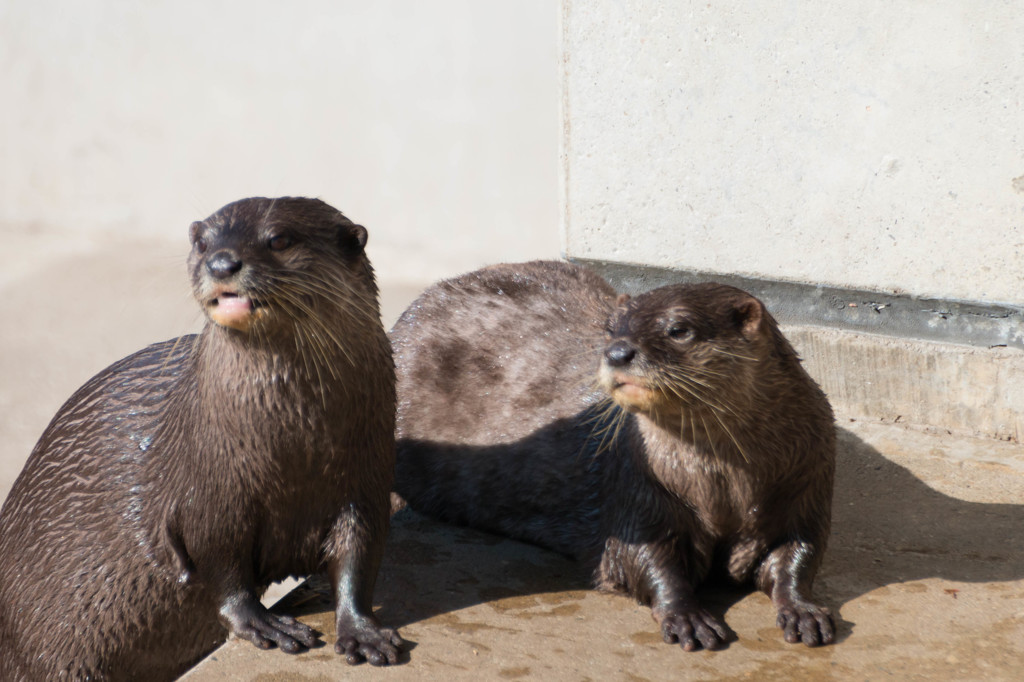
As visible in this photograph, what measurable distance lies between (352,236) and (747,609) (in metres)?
1.26

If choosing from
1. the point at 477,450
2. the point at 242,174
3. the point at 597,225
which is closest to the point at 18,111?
the point at 242,174

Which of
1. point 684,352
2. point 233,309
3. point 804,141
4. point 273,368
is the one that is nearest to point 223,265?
point 233,309

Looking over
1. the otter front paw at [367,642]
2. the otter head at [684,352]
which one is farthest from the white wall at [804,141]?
the otter front paw at [367,642]

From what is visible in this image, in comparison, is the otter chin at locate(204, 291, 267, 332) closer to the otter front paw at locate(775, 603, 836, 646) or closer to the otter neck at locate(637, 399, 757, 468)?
the otter neck at locate(637, 399, 757, 468)

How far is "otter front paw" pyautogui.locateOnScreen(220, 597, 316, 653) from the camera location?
101 inches

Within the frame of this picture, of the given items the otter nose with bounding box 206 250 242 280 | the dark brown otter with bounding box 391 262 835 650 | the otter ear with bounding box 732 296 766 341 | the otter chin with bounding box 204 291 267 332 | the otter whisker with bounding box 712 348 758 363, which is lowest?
the dark brown otter with bounding box 391 262 835 650

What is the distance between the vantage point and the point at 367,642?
253 cm

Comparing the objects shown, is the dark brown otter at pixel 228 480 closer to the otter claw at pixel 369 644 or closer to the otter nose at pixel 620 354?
the otter claw at pixel 369 644

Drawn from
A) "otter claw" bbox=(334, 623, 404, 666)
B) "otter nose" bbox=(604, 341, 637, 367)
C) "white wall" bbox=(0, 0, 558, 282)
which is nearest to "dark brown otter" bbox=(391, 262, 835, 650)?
"otter nose" bbox=(604, 341, 637, 367)

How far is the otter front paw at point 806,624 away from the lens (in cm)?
253

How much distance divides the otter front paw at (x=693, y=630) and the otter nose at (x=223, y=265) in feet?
4.02

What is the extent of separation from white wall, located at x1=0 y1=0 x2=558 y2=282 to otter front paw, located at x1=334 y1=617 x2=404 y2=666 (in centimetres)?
353

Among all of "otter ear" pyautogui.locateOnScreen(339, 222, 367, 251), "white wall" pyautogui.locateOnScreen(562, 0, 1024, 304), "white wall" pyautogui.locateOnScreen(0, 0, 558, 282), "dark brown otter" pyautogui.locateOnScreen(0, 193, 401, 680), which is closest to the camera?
"dark brown otter" pyautogui.locateOnScreen(0, 193, 401, 680)

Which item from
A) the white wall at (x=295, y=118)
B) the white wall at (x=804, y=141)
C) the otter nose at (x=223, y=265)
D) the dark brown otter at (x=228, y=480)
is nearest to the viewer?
the otter nose at (x=223, y=265)
